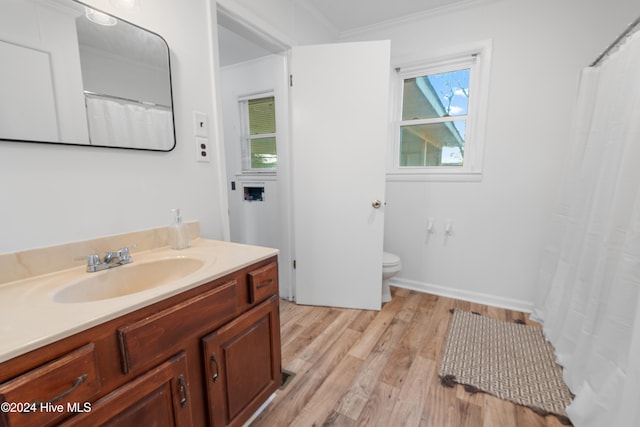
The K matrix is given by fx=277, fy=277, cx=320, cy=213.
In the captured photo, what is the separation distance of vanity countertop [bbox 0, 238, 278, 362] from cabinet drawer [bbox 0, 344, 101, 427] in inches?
2.1

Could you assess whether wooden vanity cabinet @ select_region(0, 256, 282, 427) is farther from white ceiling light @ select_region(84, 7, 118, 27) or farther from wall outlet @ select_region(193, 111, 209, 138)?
white ceiling light @ select_region(84, 7, 118, 27)

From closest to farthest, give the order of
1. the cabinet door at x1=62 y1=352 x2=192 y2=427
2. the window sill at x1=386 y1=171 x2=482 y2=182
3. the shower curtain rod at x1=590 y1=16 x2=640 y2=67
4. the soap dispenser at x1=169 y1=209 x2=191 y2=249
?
1. the cabinet door at x1=62 y1=352 x2=192 y2=427
2. the soap dispenser at x1=169 y1=209 x2=191 y2=249
3. the shower curtain rod at x1=590 y1=16 x2=640 y2=67
4. the window sill at x1=386 y1=171 x2=482 y2=182

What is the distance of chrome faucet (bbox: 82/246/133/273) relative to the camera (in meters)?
0.99

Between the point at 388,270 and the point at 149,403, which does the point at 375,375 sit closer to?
the point at 388,270

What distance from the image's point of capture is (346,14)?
7.71 ft

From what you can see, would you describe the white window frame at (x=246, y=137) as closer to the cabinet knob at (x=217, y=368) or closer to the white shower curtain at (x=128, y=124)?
the white shower curtain at (x=128, y=124)

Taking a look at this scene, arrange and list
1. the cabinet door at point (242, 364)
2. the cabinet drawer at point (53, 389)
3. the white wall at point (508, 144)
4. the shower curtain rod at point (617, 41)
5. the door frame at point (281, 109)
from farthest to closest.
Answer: the white wall at point (508, 144) < the door frame at point (281, 109) < the shower curtain rod at point (617, 41) < the cabinet door at point (242, 364) < the cabinet drawer at point (53, 389)

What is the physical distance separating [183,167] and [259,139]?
1586mm

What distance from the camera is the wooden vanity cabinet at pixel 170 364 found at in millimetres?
587

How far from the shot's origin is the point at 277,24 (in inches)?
75.9

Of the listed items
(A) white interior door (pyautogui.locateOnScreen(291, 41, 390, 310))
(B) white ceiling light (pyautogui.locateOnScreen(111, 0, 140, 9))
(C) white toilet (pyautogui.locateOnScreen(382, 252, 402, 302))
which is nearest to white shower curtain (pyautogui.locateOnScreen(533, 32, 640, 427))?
(C) white toilet (pyautogui.locateOnScreen(382, 252, 402, 302))

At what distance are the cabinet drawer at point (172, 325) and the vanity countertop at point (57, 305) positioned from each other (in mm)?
52

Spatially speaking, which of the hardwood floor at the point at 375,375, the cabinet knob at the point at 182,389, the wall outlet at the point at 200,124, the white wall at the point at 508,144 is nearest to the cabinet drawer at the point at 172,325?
the cabinet knob at the point at 182,389

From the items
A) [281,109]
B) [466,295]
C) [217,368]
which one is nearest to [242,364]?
[217,368]
